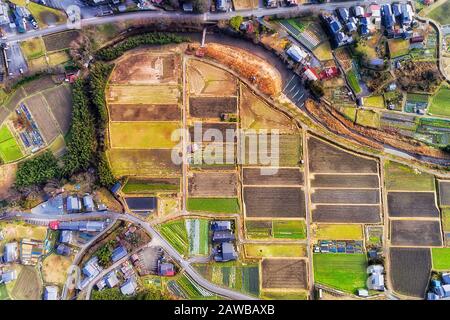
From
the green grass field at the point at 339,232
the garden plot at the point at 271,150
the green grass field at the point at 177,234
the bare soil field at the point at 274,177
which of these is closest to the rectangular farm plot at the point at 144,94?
the garden plot at the point at 271,150

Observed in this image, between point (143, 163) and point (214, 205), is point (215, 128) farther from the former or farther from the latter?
point (143, 163)

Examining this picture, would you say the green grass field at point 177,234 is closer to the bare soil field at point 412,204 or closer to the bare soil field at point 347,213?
the bare soil field at point 347,213

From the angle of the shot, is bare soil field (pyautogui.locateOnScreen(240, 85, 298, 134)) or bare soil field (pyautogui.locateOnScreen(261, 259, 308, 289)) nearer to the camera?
bare soil field (pyautogui.locateOnScreen(261, 259, 308, 289))

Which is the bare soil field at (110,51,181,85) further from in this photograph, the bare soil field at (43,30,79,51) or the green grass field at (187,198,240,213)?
the green grass field at (187,198,240,213)

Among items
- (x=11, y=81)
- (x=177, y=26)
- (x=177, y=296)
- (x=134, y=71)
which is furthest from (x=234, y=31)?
(x=177, y=296)

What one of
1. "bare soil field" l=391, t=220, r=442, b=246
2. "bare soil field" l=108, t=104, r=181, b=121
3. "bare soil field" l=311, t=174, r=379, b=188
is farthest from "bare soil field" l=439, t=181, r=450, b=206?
"bare soil field" l=108, t=104, r=181, b=121

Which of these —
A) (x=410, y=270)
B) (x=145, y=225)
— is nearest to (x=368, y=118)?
(x=410, y=270)
